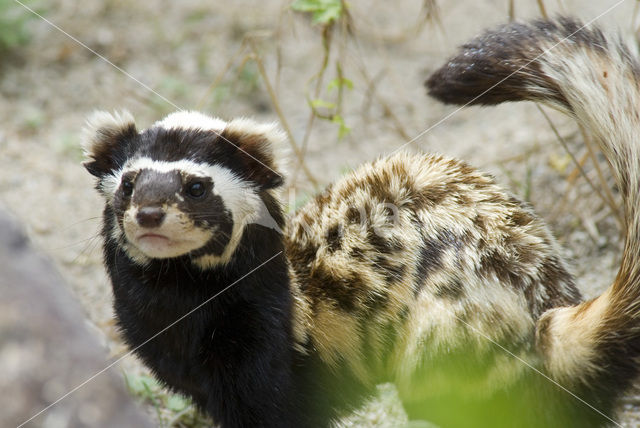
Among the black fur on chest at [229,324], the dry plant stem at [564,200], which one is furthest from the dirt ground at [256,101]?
the black fur on chest at [229,324]

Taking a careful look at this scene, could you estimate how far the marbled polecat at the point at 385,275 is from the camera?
7.84 feet

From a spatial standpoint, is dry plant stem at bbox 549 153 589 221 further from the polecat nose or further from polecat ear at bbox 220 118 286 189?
the polecat nose

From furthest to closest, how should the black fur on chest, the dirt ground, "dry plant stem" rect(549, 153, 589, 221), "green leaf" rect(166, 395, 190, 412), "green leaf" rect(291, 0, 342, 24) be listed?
the dirt ground → "dry plant stem" rect(549, 153, 589, 221) → "green leaf" rect(291, 0, 342, 24) → "green leaf" rect(166, 395, 190, 412) → the black fur on chest

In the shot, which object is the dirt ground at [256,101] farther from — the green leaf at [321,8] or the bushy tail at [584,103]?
the bushy tail at [584,103]

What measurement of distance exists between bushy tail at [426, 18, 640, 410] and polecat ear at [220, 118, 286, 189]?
607mm

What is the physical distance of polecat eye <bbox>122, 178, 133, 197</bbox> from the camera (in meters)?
2.50

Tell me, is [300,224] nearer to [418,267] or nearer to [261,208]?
[261,208]

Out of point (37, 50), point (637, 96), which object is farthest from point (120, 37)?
point (637, 96)

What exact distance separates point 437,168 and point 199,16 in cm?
437

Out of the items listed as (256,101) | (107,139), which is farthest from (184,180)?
(256,101)

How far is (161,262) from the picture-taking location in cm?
260

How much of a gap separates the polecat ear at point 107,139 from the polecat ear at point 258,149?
366 mm

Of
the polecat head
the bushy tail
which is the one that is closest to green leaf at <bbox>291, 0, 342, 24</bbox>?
the polecat head

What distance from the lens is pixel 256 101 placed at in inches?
227
